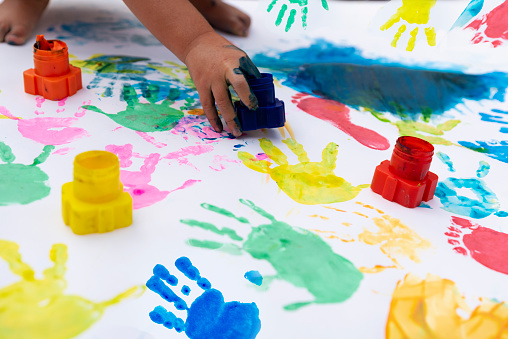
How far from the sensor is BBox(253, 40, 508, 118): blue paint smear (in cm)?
101

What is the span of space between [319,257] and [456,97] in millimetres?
605

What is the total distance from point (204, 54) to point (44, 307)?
1.68 feet

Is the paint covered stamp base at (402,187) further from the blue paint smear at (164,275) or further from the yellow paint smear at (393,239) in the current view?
the blue paint smear at (164,275)

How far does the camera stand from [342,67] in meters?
1.13

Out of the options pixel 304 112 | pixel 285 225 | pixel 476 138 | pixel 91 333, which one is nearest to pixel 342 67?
pixel 304 112

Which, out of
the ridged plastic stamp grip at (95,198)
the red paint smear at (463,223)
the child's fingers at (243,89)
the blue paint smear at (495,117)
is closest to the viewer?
the ridged plastic stamp grip at (95,198)

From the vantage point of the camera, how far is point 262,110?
2.71ft

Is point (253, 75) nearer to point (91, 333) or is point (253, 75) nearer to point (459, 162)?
point (459, 162)

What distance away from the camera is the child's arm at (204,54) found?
82 centimetres

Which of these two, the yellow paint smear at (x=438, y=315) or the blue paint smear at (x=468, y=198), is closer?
the yellow paint smear at (x=438, y=315)

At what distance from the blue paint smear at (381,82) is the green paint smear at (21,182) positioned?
550 mm

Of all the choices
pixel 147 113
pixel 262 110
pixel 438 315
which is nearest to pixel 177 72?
pixel 147 113

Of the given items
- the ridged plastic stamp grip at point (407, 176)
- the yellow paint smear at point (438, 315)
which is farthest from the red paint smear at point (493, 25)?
the yellow paint smear at point (438, 315)

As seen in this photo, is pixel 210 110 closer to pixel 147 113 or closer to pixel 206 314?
pixel 147 113
